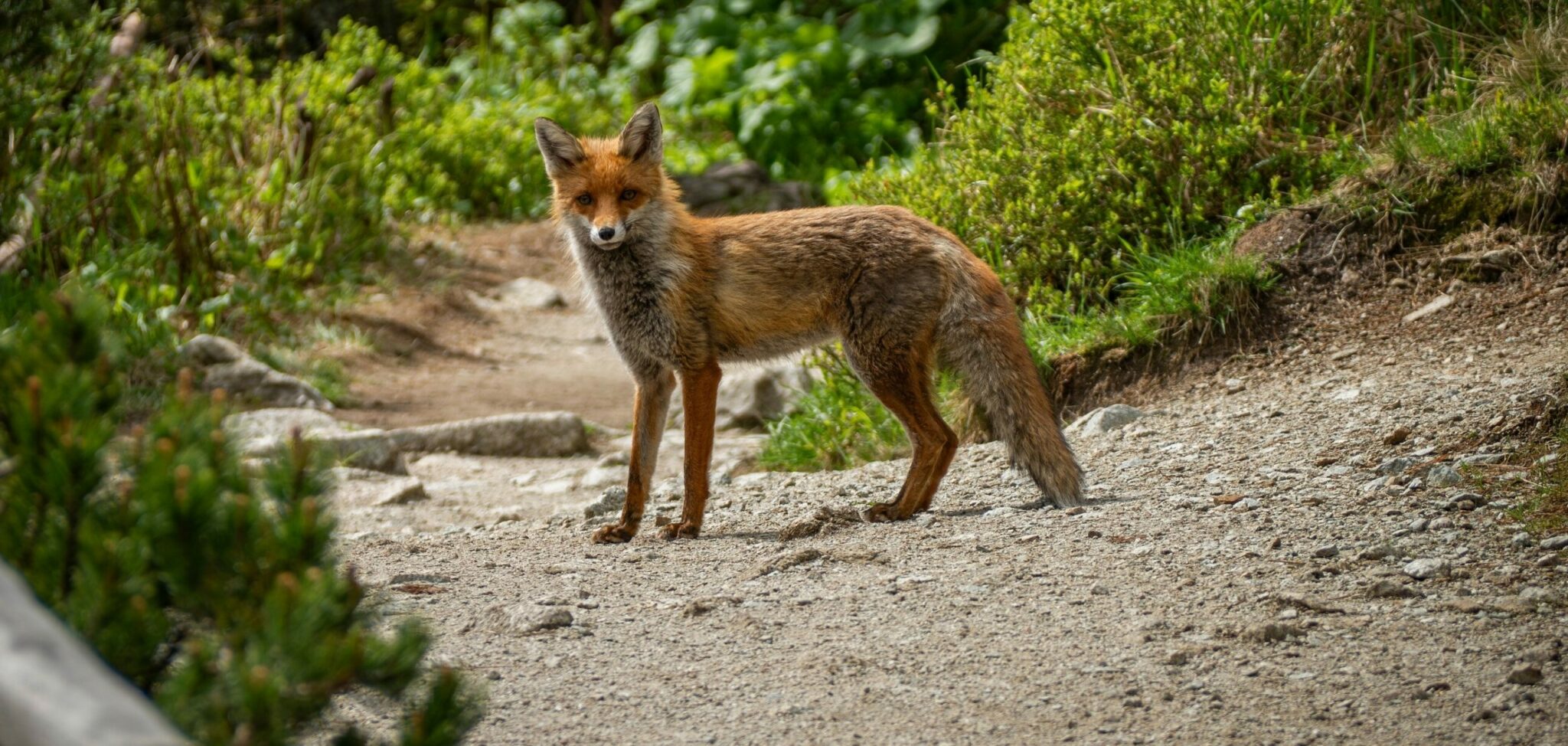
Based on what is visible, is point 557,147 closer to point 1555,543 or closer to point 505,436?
point 505,436

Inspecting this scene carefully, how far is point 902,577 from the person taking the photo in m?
4.45

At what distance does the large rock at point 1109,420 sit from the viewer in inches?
253

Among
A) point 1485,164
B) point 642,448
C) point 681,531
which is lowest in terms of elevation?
point 681,531

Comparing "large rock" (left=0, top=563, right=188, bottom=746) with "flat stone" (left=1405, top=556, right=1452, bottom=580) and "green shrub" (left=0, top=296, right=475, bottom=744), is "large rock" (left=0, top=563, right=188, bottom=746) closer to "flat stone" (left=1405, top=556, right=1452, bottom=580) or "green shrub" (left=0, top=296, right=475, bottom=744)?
"green shrub" (left=0, top=296, right=475, bottom=744)

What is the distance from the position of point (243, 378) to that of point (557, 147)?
171 inches

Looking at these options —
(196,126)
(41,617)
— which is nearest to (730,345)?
(41,617)

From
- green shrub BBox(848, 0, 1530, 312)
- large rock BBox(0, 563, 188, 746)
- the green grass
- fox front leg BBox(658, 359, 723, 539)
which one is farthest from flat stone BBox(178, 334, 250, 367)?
large rock BBox(0, 563, 188, 746)

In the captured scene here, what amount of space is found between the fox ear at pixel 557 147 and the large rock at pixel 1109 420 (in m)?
2.64

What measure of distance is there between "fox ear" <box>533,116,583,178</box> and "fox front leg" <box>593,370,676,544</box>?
38.5 inches

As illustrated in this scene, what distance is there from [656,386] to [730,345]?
372 mm

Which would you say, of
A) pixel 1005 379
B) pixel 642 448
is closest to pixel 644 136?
pixel 642 448

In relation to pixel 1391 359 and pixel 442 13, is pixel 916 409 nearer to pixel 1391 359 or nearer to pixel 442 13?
pixel 1391 359

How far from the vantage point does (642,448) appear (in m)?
5.79

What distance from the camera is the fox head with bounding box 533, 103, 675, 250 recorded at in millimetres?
5742
